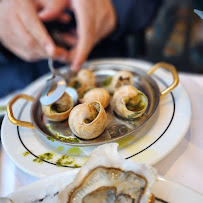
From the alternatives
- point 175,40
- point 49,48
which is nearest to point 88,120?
point 49,48

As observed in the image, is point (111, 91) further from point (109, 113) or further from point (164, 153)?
point (164, 153)

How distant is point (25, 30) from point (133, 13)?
0.46 metres

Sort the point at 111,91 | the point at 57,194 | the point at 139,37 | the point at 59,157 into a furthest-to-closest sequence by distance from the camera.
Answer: the point at 139,37, the point at 111,91, the point at 59,157, the point at 57,194

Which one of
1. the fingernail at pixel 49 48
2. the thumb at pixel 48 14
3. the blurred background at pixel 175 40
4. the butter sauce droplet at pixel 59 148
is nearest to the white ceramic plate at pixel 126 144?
the butter sauce droplet at pixel 59 148

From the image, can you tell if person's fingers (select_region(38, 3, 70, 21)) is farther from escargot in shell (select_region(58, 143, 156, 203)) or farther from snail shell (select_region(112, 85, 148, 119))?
escargot in shell (select_region(58, 143, 156, 203))

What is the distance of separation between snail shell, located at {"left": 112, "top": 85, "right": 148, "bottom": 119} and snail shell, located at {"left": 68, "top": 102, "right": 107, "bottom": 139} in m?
0.06

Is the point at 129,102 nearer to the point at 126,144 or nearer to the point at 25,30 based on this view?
the point at 126,144

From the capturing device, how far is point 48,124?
0.55m

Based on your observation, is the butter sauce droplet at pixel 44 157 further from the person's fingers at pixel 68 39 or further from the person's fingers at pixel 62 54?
the person's fingers at pixel 68 39

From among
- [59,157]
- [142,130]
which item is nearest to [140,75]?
[142,130]

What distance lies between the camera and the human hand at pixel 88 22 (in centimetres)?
77

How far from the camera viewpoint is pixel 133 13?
92 centimetres

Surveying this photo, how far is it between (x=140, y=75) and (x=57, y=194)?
442 mm

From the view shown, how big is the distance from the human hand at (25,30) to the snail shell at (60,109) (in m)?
0.30
